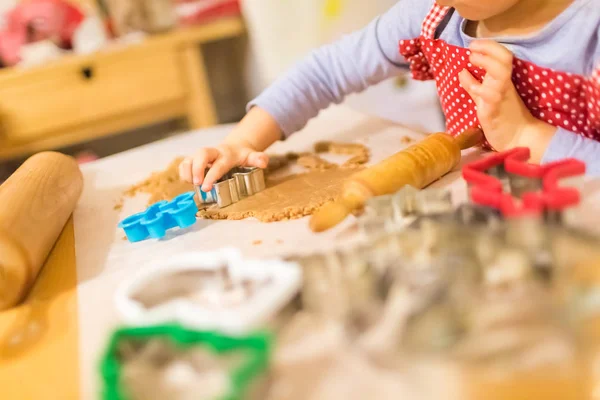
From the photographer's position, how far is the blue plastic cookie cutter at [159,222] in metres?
0.56

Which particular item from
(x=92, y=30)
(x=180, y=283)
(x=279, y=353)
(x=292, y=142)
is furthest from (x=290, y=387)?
(x=92, y=30)

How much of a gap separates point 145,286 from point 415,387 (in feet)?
0.72

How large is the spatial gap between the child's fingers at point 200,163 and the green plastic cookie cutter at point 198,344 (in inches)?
12.7

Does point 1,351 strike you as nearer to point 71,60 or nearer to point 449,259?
point 449,259

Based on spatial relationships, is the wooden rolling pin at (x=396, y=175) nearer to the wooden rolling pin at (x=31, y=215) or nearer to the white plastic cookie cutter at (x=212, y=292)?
the white plastic cookie cutter at (x=212, y=292)

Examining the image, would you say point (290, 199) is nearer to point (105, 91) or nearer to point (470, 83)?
point (470, 83)

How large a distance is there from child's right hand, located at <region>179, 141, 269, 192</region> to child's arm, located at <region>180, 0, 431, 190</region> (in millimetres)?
43

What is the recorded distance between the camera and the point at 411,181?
1.66 feet

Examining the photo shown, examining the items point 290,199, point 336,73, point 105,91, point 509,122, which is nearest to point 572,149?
point 509,122

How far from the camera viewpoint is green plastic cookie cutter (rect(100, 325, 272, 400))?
11.3 inches

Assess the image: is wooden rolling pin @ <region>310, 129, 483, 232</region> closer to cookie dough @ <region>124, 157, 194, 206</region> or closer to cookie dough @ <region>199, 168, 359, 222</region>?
cookie dough @ <region>199, 168, 359, 222</region>

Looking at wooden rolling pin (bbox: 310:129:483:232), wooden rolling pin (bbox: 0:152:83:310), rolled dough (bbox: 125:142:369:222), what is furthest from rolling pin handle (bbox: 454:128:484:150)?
wooden rolling pin (bbox: 0:152:83:310)

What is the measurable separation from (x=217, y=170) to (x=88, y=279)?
19 cm

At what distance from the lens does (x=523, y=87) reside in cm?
60
